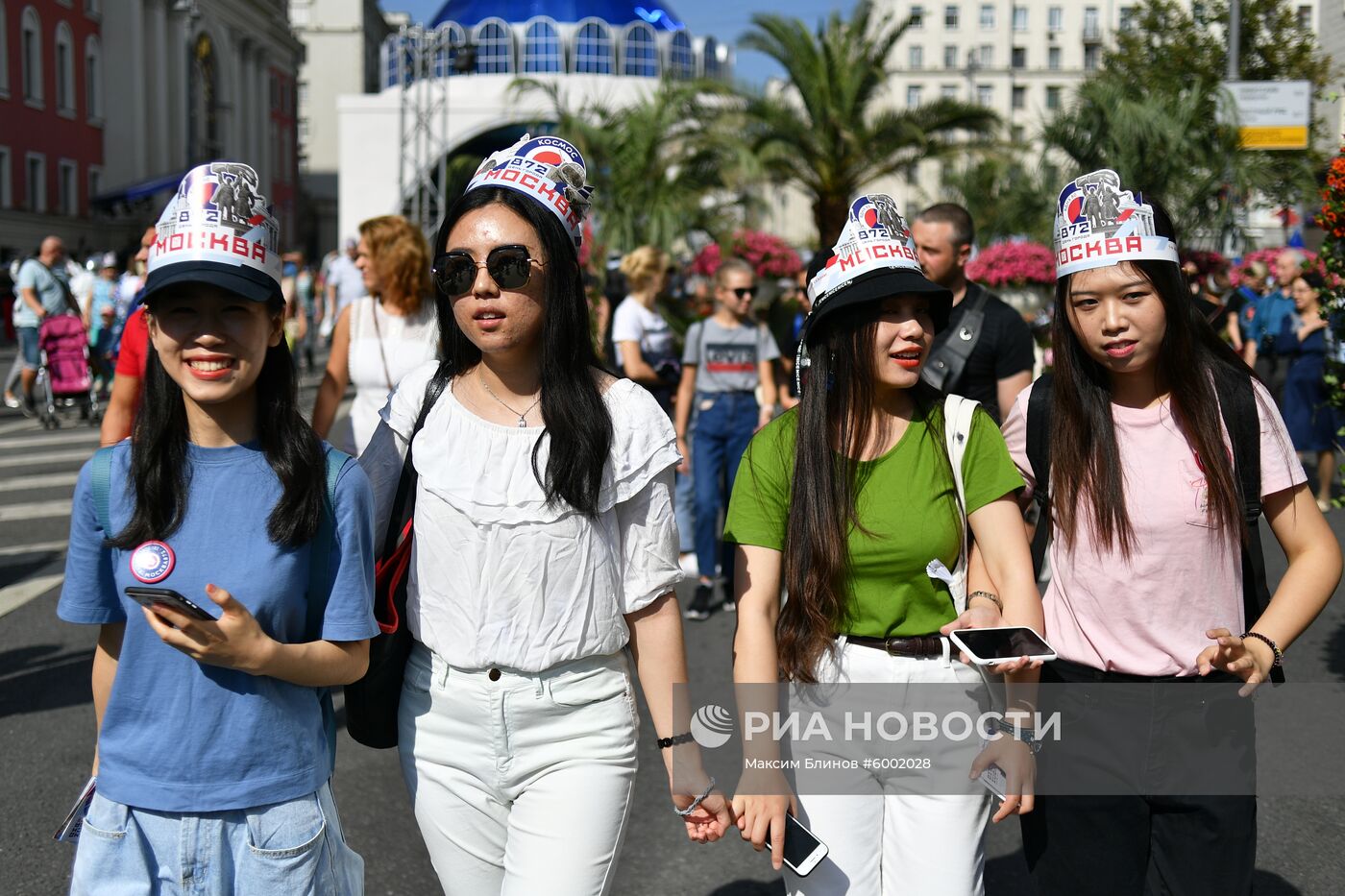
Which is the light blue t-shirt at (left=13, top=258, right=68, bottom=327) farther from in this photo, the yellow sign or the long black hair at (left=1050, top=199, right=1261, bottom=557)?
the long black hair at (left=1050, top=199, right=1261, bottom=557)

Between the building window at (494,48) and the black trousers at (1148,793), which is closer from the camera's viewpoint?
the black trousers at (1148,793)

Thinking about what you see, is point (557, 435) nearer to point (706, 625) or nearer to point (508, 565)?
point (508, 565)

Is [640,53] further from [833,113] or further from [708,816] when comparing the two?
[708,816]

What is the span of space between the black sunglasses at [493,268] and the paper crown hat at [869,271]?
0.58 m

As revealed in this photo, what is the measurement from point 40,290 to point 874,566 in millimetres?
14333

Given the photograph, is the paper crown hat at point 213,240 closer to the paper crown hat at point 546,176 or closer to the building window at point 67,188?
the paper crown hat at point 546,176

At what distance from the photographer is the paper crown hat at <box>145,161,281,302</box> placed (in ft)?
7.62

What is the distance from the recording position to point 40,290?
14.9m

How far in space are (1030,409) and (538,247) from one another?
1.14 metres

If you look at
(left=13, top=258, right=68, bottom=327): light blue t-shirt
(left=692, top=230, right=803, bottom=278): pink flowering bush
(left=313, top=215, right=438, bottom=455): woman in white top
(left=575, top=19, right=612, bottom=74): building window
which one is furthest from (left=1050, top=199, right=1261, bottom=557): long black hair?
(left=575, top=19, right=612, bottom=74): building window

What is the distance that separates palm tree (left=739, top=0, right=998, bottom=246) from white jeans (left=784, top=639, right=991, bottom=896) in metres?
18.1

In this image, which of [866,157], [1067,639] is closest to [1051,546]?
[1067,639]

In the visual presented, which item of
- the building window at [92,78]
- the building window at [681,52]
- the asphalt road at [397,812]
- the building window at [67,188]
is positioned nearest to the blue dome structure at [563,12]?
the building window at [681,52]

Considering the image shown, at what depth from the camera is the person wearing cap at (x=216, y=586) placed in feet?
7.49
